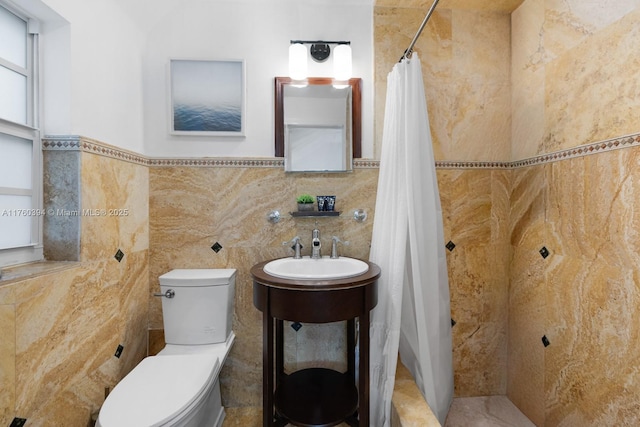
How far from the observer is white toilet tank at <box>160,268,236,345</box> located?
155 centimetres

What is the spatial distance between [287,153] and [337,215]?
0.49 meters

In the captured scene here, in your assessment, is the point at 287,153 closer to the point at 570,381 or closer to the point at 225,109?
the point at 225,109

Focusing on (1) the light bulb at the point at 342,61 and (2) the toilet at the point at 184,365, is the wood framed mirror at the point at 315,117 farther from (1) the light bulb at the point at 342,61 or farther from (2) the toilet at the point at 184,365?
(2) the toilet at the point at 184,365

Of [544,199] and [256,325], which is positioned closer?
[544,199]

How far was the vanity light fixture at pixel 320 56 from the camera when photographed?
5.63ft

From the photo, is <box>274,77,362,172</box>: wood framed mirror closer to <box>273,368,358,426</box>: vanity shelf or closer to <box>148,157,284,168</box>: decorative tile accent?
<box>148,157,284,168</box>: decorative tile accent

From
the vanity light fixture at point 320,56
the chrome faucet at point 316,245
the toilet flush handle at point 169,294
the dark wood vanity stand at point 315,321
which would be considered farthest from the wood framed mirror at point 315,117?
the toilet flush handle at point 169,294

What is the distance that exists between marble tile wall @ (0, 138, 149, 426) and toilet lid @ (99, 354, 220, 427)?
0.23 metres

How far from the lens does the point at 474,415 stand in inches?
67.4

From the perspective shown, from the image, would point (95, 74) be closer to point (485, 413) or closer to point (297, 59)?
point (297, 59)

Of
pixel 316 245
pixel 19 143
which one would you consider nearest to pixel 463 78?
pixel 316 245

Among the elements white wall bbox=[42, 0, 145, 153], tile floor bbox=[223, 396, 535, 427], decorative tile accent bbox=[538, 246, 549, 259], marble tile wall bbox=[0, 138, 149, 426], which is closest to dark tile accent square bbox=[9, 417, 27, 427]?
marble tile wall bbox=[0, 138, 149, 426]

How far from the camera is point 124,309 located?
5.04ft

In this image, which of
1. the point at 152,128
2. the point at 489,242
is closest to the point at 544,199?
the point at 489,242
